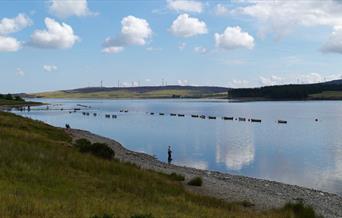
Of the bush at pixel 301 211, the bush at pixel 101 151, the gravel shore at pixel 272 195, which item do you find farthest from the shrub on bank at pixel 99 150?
the bush at pixel 301 211

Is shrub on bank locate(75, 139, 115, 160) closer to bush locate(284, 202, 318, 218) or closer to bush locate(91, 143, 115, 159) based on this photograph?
bush locate(91, 143, 115, 159)

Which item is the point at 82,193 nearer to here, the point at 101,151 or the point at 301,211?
the point at 301,211

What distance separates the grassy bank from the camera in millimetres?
11305

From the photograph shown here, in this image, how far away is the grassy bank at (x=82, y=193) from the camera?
11305mm

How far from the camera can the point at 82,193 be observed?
14.4 metres

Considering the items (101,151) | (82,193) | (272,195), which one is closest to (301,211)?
(82,193)

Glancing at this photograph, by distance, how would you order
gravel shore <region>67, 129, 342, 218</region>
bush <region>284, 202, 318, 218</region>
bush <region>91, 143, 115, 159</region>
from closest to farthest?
1. bush <region>284, 202, 318, 218</region>
2. gravel shore <region>67, 129, 342, 218</region>
3. bush <region>91, 143, 115, 159</region>

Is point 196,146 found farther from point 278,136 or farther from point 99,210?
point 99,210

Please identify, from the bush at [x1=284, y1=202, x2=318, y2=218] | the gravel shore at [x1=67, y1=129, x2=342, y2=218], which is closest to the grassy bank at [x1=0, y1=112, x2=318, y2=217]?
the bush at [x1=284, y1=202, x2=318, y2=218]

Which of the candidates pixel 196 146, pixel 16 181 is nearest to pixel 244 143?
pixel 196 146

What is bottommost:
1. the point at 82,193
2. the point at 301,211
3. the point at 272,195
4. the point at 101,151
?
the point at 272,195

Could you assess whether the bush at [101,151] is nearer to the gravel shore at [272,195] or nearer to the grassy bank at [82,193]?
the grassy bank at [82,193]

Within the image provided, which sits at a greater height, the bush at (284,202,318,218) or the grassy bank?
the grassy bank

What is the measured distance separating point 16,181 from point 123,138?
63073 mm
